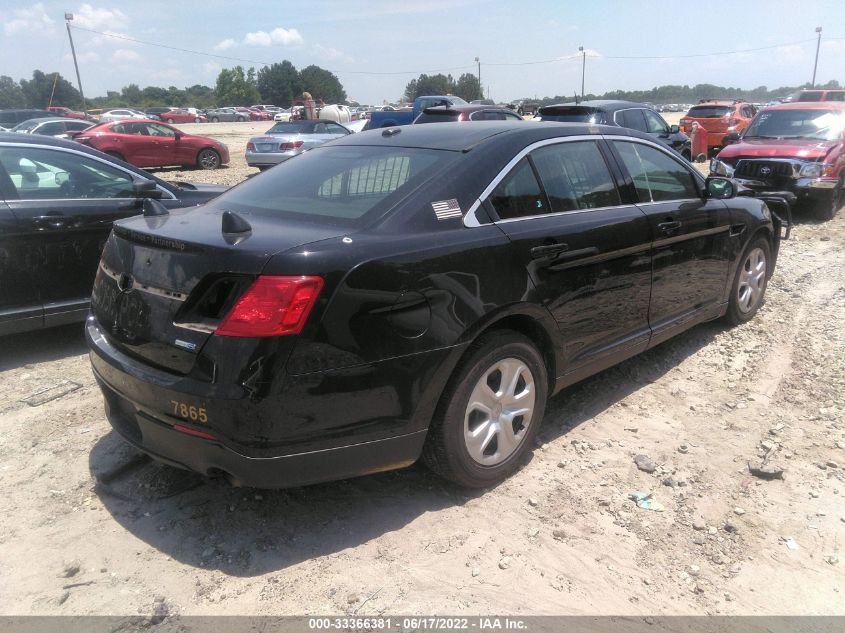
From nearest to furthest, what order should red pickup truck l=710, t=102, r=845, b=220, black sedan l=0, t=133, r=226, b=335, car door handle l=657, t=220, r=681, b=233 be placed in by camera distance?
car door handle l=657, t=220, r=681, b=233
black sedan l=0, t=133, r=226, b=335
red pickup truck l=710, t=102, r=845, b=220

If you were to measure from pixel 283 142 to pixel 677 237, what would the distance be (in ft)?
44.7

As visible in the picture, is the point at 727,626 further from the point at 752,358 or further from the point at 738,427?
the point at 752,358

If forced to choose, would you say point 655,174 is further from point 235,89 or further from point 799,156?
point 235,89

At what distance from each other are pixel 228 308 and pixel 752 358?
3.96m

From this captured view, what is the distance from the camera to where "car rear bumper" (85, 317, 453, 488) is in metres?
2.44

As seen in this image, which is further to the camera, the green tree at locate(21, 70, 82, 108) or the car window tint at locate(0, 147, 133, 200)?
the green tree at locate(21, 70, 82, 108)

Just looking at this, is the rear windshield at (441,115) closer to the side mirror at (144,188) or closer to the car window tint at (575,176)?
the side mirror at (144,188)

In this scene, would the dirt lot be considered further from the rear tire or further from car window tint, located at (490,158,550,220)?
the rear tire

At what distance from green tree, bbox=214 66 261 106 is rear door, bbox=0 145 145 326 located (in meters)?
104

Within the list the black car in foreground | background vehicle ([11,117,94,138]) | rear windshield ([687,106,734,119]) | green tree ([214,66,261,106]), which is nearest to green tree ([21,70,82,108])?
green tree ([214,66,261,106])

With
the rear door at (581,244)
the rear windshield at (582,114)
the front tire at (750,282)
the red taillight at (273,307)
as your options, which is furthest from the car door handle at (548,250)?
the rear windshield at (582,114)

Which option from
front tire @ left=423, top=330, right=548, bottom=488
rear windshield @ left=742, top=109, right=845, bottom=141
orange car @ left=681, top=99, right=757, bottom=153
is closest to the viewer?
front tire @ left=423, top=330, right=548, bottom=488

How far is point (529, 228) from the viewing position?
3.19 m

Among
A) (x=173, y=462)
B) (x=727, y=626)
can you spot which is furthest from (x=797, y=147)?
(x=173, y=462)
